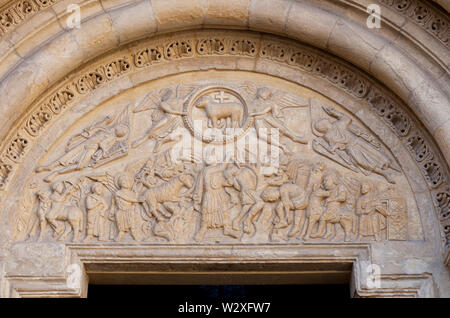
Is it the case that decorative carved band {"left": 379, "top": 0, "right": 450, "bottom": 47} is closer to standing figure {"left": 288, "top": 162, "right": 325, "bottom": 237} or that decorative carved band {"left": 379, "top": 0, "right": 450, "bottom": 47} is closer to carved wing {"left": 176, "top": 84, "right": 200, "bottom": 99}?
standing figure {"left": 288, "top": 162, "right": 325, "bottom": 237}

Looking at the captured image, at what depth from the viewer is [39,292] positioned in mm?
6691

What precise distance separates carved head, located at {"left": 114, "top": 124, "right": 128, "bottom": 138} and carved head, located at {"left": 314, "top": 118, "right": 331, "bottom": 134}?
165 centimetres

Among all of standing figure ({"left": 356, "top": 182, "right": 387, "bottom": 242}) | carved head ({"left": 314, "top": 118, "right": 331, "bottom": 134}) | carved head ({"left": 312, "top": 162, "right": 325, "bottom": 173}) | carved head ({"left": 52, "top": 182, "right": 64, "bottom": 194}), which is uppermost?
carved head ({"left": 314, "top": 118, "right": 331, "bottom": 134})

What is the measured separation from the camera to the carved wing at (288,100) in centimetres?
747

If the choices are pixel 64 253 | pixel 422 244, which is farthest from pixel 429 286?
pixel 64 253

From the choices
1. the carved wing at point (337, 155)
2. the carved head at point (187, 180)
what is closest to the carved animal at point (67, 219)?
the carved head at point (187, 180)

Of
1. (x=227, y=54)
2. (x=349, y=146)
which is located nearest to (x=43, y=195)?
(x=227, y=54)

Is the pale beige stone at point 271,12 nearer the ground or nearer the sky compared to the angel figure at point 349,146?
nearer the sky

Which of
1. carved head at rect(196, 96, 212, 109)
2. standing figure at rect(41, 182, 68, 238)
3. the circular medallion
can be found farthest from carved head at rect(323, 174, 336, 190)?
standing figure at rect(41, 182, 68, 238)

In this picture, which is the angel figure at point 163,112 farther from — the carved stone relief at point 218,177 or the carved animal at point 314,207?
the carved animal at point 314,207

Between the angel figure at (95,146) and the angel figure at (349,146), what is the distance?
5.50ft

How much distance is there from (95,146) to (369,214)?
2397 millimetres

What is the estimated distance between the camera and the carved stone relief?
6.94 metres

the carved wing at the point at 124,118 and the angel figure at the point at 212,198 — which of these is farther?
the carved wing at the point at 124,118
